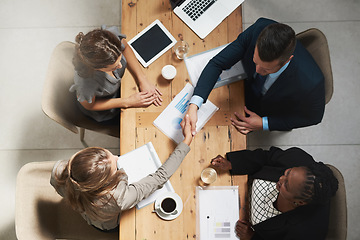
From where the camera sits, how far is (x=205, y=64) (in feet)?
6.16

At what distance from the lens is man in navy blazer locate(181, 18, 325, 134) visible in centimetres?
147

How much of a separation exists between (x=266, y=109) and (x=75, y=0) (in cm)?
199

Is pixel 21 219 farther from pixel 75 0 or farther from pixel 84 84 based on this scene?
pixel 75 0

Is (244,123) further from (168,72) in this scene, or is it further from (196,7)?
(196,7)

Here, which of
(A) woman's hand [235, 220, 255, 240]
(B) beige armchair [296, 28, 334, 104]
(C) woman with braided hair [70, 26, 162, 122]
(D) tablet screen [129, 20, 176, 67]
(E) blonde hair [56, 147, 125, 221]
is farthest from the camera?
(D) tablet screen [129, 20, 176, 67]

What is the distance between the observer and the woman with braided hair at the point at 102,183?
1435 mm

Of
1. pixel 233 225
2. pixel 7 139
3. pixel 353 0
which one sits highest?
pixel 353 0

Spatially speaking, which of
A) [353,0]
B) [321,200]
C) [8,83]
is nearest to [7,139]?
[8,83]

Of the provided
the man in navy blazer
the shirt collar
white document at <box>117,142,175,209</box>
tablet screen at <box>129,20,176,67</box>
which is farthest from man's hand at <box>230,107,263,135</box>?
tablet screen at <box>129,20,176,67</box>

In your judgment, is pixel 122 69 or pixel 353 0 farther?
pixel 353 0

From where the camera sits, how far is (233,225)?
168 cm

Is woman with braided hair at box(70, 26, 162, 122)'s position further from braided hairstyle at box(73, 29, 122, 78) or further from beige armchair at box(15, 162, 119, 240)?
beige armchair at box(15, 162, 119, 240)

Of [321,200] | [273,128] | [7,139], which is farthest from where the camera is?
[7,139]

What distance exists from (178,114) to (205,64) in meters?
0.35
